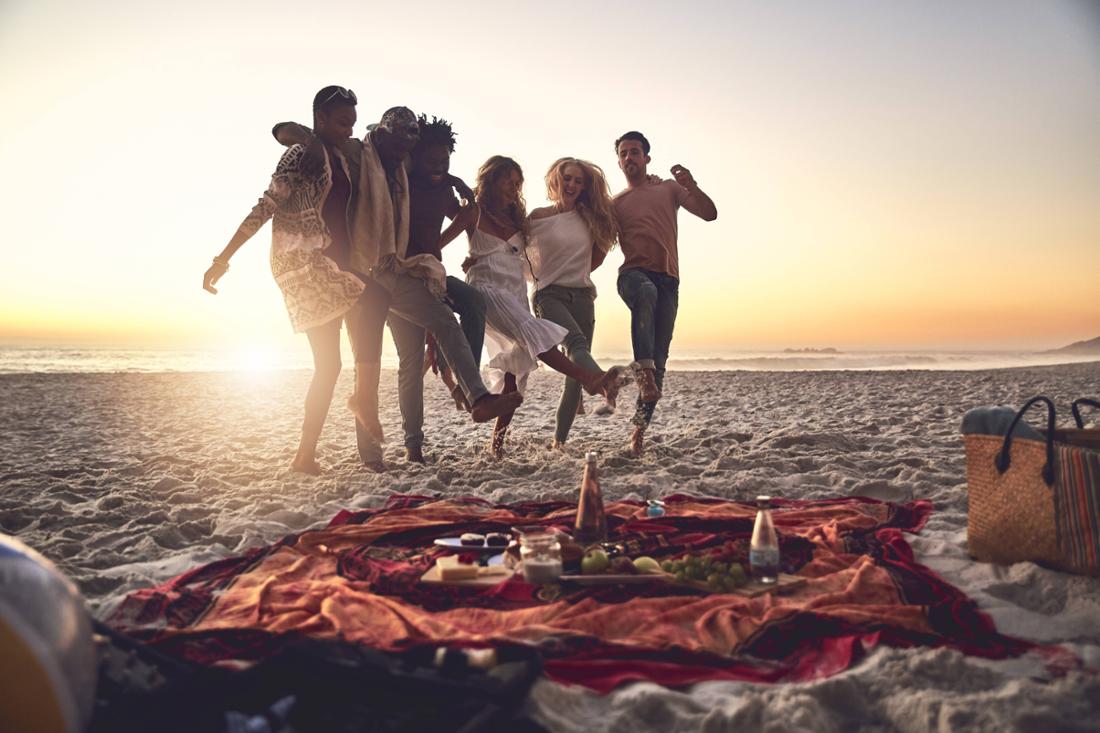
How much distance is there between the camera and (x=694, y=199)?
235 inches

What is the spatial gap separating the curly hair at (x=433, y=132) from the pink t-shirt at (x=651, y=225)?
1476mm

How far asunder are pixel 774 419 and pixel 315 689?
23.3 feet

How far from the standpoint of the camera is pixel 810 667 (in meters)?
2.08

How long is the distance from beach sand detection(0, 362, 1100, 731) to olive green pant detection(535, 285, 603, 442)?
0.79 metres

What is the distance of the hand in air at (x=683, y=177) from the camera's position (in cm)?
600

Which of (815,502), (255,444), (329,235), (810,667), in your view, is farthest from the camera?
(255,444)

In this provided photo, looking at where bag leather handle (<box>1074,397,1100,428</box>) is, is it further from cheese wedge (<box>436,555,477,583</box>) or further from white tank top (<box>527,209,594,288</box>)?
white tank top (<box>527,209,594,288</box>)

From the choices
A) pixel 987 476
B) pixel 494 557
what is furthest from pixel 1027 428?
pixel 494 557

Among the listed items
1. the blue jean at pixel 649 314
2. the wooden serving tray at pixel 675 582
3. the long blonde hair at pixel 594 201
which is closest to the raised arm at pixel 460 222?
the long blonde hair at pixel 594 201

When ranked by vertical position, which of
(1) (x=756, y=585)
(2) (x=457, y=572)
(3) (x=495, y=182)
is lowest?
(1) (x=756, y=585)

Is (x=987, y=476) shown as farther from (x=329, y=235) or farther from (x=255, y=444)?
(x=255, y=444)

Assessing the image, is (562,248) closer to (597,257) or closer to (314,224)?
(597,257)

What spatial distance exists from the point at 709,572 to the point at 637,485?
2.09m

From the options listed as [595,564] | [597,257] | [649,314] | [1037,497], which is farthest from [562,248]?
[1037,497]
